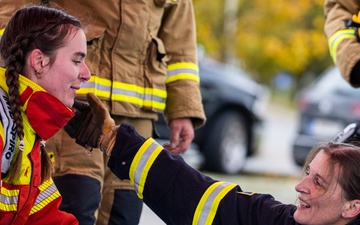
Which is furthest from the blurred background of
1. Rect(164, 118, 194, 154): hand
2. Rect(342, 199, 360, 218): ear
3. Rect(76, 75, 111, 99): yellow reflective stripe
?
Rect(342, 199, 360, 218): ear

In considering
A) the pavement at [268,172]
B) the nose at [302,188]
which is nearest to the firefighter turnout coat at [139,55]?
the nose at [302,188]

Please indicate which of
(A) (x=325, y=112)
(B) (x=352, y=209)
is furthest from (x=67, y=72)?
(A) (x=325, y=112)

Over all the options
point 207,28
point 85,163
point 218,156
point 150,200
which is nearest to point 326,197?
point 150,200

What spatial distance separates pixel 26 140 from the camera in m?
3.14

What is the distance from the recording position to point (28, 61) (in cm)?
318

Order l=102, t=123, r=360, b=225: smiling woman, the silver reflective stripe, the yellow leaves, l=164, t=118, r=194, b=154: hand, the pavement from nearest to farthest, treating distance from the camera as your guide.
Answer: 1. the silver reflective stripe
2. l=102, t=123, r=360, b=225: smiling woman
3. l=164, t=118, r=194, b=154: hand
4. the pavement
5. the yellow leaves

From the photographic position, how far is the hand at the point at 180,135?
4.05 m

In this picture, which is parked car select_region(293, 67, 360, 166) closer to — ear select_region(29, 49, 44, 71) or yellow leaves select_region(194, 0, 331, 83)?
yellow leaves select_region(194, 0, 331, 83)

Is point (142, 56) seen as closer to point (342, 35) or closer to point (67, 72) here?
point (67, 72)

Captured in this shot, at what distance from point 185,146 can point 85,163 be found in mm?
601

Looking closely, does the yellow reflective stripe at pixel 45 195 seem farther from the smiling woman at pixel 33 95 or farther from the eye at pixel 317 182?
the eye at pixel 317 182

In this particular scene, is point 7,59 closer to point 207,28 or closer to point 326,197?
point 326,197

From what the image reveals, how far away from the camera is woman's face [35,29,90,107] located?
3.20 meters

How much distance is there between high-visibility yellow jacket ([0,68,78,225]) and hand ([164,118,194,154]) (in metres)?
0.93
